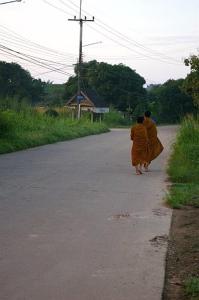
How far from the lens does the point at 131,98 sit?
79500 mm

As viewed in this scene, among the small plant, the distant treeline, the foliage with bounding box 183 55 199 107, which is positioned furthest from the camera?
the distant treeline

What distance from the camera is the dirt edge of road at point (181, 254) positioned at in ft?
17.3

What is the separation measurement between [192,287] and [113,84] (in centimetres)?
7466

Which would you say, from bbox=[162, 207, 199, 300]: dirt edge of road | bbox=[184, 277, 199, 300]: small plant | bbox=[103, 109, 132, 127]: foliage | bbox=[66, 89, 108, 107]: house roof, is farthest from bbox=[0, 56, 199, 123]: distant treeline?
bbox=[184, 277, 199, 300]: small plant

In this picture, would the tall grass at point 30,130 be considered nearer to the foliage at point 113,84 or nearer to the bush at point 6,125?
the bush at point 6,125

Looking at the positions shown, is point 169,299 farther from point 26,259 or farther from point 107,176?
point 107,176

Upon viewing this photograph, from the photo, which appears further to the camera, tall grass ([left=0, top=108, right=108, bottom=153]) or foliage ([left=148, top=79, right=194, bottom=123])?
foliage ([left=148, top=79, right=194, bottom=123])

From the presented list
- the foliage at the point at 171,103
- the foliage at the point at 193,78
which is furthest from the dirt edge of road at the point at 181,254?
the foliage at the point at 171,103

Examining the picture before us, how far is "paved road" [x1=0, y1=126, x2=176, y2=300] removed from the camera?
5.20m

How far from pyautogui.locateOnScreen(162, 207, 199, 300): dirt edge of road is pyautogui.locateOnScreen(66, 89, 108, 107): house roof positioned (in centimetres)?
6253

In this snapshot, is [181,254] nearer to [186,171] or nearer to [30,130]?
[186,171]

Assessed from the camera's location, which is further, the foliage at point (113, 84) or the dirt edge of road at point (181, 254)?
the foliage at point (113, 84)

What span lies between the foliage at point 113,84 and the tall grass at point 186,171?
57.3 meters

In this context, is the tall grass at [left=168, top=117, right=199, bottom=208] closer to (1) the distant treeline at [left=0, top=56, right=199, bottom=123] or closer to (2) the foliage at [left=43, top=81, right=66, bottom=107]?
(1) the distant treeline at [left=0, top=56, right=199, bottom=123]
